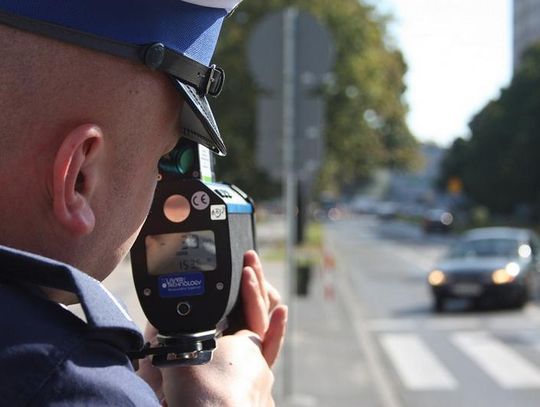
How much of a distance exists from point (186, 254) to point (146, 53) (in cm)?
33

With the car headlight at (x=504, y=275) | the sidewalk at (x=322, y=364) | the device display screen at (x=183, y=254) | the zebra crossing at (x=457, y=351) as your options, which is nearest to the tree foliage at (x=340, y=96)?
the car headlight at (x=504, y=275)

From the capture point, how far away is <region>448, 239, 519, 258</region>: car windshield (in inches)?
756

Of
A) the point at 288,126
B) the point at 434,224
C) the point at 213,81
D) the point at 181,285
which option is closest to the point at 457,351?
the point at 288,126

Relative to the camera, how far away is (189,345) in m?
1.24

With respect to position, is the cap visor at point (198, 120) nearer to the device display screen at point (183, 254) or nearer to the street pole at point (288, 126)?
the device display screen at point (183, 254)

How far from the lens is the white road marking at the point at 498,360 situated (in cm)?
1089

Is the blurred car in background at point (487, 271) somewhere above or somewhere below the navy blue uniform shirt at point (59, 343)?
below

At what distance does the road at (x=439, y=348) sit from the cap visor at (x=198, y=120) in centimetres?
840

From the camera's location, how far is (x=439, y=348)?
1346 cm

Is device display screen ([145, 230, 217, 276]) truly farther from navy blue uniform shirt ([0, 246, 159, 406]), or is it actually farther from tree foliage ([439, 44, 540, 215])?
tree foliage ([439, 44, 540, 215])

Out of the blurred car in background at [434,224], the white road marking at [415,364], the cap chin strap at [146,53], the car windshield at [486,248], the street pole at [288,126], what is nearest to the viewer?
the cap chin strap at [146,53]

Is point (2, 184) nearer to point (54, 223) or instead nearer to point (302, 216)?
point (54, 223)

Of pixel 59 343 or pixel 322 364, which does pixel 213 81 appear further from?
pixel 322 364

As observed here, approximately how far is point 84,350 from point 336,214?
344 ft
